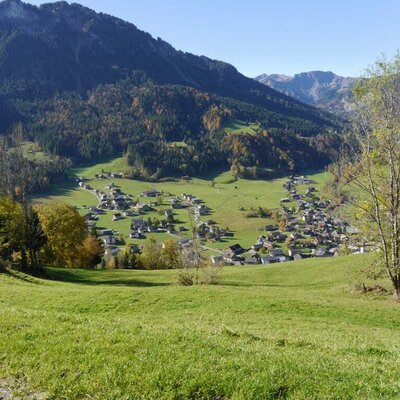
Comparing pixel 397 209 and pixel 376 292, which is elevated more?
pixel 397 209

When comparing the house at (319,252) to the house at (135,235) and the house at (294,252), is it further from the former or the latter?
the house at (135,235)

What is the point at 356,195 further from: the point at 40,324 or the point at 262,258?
the point at 262,258

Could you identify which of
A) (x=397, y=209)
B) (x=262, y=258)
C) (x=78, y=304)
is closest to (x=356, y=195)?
(x=397, y=209)

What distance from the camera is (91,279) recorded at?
184ft

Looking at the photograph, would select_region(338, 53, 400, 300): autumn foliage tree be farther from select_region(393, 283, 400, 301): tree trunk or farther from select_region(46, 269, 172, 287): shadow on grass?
select_region(46, 269, 172, 287): shadow on grass

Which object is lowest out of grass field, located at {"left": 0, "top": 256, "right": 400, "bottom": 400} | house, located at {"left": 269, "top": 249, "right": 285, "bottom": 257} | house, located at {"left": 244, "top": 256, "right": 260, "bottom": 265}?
house, located at {"left": 244, "top": 256, "right": 260, "bottom": 265}

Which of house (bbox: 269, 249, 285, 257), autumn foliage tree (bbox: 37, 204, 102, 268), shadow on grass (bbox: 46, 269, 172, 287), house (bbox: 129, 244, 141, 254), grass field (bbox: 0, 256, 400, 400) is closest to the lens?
grass field (bbox: 0, 256, 400, 400)

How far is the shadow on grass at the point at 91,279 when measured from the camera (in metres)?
50.4

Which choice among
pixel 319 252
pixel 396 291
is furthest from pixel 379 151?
pixel 319 252

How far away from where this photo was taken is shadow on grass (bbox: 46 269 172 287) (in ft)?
165

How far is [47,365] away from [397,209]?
30.8 meters

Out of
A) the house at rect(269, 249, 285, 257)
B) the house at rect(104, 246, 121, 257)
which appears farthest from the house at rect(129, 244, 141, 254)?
the house at rect(269, 249, 285, 257)

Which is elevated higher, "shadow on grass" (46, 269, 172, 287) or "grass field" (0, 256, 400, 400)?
"grass field" (0, 256, 400, 400)

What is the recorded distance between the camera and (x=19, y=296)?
3103 cm
